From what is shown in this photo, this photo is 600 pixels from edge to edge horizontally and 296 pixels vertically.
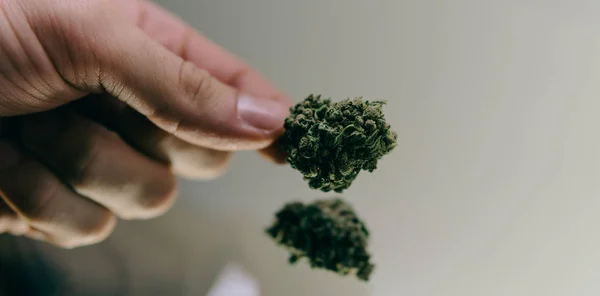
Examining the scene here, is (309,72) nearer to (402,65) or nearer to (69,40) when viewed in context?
(402,65)

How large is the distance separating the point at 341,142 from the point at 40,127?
69 centimetres

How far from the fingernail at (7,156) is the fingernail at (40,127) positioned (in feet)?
0.20

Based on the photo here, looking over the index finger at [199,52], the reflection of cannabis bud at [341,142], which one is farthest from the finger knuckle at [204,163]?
the reflection of cannabis bud at [341,142]

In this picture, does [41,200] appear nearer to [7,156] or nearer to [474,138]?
[7,156]

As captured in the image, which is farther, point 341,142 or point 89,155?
point 89,155

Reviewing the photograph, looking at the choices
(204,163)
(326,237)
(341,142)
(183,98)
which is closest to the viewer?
(341,142)

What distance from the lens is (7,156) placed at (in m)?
1.06

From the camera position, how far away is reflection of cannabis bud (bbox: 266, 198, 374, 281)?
0.99 m

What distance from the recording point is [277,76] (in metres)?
1.33

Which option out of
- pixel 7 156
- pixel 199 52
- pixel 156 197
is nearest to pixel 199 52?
pixel 199 52

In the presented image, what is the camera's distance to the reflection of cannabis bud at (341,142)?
70 cm

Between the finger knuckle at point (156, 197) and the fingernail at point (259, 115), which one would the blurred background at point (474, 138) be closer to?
the fingernail at point (259, 115)

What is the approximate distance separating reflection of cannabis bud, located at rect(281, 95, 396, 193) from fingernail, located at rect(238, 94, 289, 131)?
14 centimetres

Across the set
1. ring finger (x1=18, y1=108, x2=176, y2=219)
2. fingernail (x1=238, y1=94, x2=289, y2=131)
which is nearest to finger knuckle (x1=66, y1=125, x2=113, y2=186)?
ring finger (x1=18, y1=108, x2=176, y2=219)
